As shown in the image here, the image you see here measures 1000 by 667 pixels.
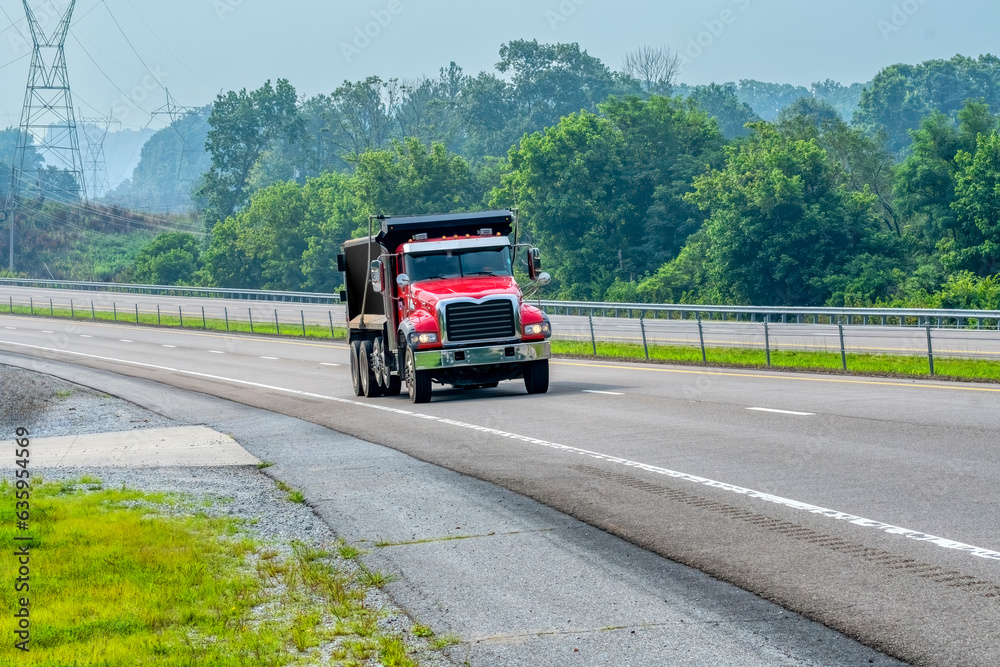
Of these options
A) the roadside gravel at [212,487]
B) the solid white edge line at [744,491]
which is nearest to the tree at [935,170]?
the solid white edge line at [744,491]

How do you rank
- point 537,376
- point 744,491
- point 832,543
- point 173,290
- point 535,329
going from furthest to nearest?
point 173,290 → point 537,376 → point 535,329 → point 744,491 → point 832,543

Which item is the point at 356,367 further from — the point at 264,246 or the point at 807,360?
the point at 264,246

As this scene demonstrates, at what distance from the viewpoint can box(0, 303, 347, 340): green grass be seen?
5516cm

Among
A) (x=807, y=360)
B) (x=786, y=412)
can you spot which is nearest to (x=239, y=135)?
(x=807, y=360)

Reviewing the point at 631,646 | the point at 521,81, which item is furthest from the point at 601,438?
the point at 521,81

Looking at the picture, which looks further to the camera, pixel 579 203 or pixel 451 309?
pixel 579 203

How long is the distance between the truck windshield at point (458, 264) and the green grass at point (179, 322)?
94.7 ft

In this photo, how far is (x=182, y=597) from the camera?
7570 millimetres

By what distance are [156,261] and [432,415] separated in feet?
322

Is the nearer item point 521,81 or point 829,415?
point 829,415

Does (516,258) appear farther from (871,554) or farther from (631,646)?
(631,646)

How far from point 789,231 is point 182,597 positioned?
60968mm

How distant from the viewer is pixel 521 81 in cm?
14275

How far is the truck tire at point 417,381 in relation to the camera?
69.6 ft
